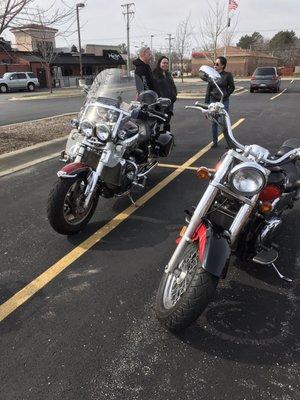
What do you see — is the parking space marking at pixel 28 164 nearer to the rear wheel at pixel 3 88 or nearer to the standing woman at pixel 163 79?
the standing woman at pixel 163 79

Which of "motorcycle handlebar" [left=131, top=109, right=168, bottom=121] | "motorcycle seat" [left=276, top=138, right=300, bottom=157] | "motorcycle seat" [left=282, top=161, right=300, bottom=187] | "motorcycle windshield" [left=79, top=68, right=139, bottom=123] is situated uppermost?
"motorcycle windshield" [left=79, top=68, right=139, bottom=123]

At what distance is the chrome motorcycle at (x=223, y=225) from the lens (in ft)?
8.64

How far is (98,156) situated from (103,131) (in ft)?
0.99

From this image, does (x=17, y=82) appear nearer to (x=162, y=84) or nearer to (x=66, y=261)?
(x=162, y=84)

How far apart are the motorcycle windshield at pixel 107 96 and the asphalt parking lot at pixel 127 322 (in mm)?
1264

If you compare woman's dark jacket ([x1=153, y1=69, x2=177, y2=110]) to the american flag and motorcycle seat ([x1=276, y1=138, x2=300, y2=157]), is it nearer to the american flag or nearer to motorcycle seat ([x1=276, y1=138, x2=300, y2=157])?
motorcycle seat ([x1=276, y1=138, x2=300, y2=157])

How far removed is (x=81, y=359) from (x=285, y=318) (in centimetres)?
160

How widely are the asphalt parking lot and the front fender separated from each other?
2.40 feet

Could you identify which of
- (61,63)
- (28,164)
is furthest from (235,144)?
(61,63)

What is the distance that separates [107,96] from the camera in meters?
4.85

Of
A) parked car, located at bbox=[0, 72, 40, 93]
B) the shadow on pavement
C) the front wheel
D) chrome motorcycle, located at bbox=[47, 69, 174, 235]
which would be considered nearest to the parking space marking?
chrome motorcycle, located at bbox=[47, 69, 174, 235]

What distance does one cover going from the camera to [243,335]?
2.85 m

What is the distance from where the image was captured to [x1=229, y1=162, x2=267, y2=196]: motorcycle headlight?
270 cm

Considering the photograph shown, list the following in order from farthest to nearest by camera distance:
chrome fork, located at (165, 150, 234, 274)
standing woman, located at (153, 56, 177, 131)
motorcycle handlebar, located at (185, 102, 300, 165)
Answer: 1. standing woman, located at (153, 56, 177, 131)
2. motorcycle handlebar, located at (185, 102, 300, 165)
3. chrome fork, located at (165, 150, 234, 274)
